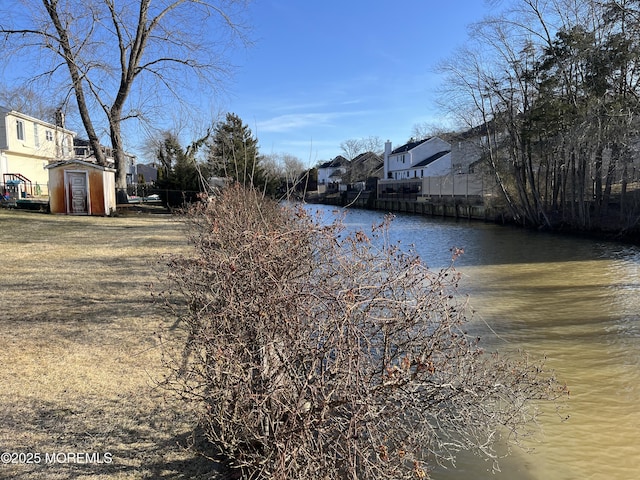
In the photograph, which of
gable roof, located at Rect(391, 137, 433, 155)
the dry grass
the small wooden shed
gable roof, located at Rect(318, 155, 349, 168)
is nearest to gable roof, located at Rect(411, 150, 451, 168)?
gable roof, located at Rect(391, 137, 433, 155)

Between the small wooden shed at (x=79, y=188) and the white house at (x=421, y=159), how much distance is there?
45795 mm

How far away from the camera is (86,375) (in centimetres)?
435

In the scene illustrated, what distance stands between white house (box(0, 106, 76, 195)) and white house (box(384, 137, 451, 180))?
42.8 metres

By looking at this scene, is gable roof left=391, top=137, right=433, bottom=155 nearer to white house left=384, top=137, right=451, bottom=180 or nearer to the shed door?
white house left=384, top=137, right=451, bottom=180

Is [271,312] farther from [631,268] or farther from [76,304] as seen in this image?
[631,268]

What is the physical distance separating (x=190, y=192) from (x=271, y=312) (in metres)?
27.6

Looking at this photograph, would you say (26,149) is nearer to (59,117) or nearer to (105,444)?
(59,117)

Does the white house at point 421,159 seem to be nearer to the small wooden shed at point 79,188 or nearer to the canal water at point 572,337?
the canal water at point 572,337

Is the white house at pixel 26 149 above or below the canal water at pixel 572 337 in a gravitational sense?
above

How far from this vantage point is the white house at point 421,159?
199 ft

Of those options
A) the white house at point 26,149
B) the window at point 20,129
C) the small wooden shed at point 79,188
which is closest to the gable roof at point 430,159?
the white house at point 26,149

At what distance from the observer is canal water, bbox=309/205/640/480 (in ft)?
13.5

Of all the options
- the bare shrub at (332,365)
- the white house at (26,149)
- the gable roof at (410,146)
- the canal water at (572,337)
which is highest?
the gable roof at (410,146)

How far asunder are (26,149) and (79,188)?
17.5 metres
